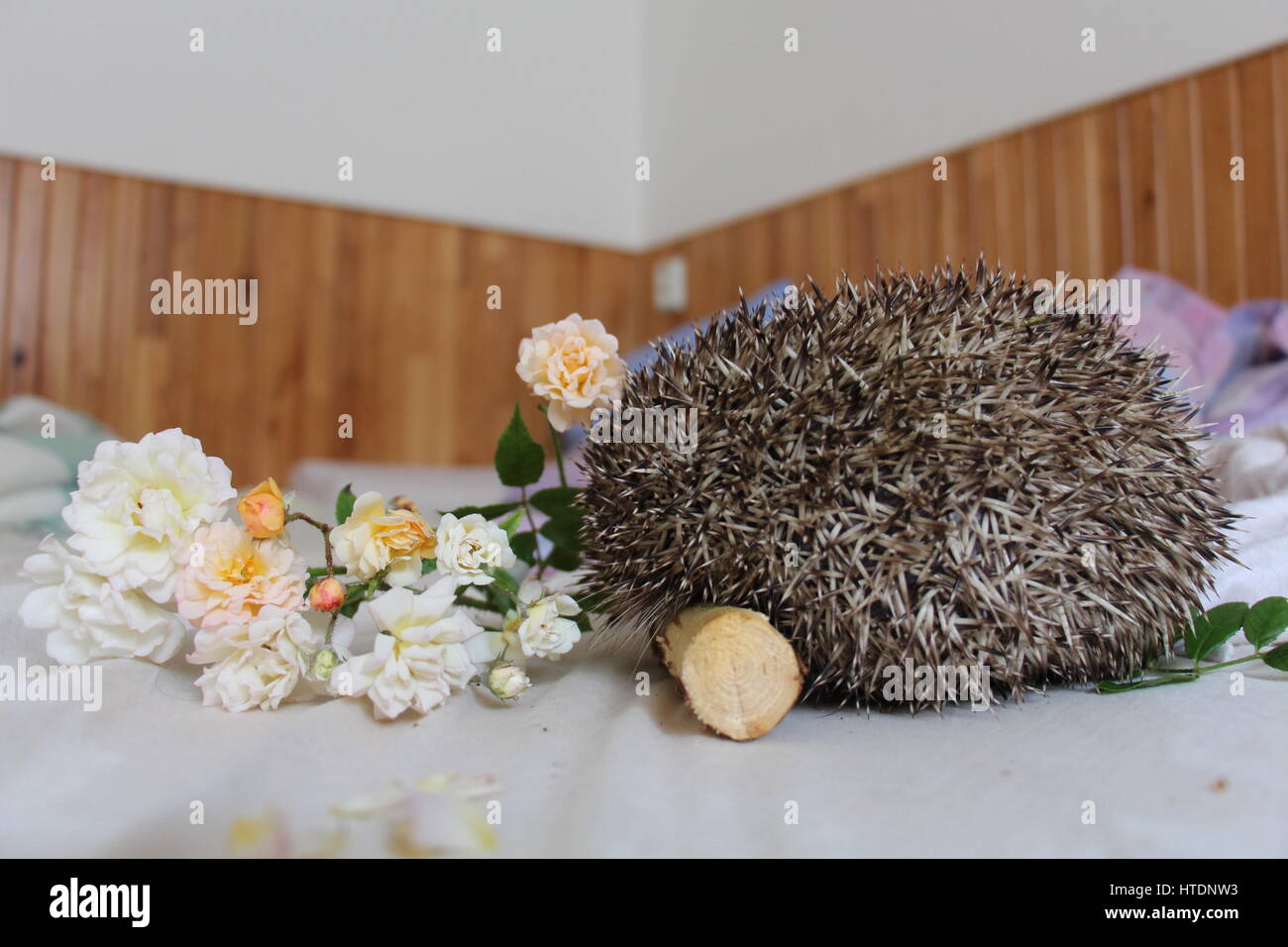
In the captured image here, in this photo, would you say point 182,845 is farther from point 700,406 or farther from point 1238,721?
point 1238,721

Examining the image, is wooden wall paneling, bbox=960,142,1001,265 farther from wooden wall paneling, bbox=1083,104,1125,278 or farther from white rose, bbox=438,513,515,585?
white rose, bbox=438,513,515,585

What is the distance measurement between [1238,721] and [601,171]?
2.54m

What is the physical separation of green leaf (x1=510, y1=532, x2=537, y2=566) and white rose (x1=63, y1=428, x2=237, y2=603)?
0.27m

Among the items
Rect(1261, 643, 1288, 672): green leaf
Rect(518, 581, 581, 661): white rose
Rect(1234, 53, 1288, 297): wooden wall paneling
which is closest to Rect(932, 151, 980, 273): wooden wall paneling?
Rect(1234, 53, 1288, 297): wooden wall paneling

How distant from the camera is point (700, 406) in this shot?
2.24 ft

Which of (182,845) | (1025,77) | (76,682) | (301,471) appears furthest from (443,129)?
(182,845)

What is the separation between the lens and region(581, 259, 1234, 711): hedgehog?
2.02 feet

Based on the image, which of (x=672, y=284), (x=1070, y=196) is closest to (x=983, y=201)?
(x=1070, y=196)

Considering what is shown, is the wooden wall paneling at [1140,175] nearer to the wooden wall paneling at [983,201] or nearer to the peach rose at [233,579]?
the wooden wall paneling at [983,201]

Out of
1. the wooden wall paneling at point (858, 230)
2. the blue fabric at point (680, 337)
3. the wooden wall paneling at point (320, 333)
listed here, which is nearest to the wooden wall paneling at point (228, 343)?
the wooden wall paneling at point (320, 333)

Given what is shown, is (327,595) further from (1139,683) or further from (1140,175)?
(1140,175)

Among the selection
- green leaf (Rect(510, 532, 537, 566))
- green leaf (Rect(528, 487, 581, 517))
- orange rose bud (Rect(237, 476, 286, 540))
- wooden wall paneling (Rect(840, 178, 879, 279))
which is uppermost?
wooden wall paneling (Rect(840, 178, 879, 279))

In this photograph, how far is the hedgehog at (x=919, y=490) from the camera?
24.2 inches
